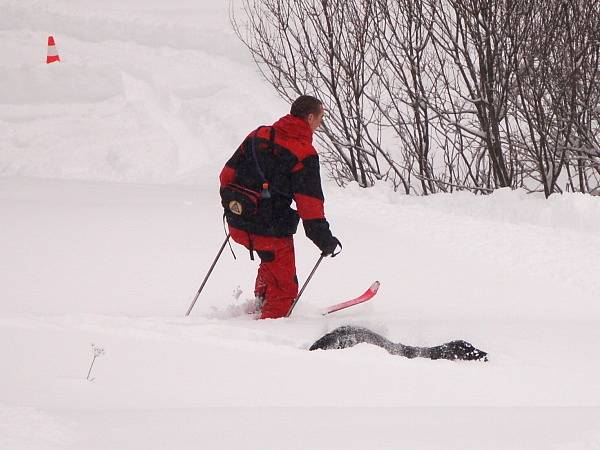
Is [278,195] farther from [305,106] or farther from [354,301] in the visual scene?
[354,301]

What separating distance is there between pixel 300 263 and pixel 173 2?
1730 centimetres

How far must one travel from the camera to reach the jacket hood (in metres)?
4.34

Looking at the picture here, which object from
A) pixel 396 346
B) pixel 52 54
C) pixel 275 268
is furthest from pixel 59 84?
pixel 396 346

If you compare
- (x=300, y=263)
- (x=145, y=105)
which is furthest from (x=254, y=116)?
(x=300, y=263)

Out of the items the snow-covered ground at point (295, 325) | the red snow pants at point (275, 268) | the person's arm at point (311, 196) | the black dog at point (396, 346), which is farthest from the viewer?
the red snow pants at point (275, 268)

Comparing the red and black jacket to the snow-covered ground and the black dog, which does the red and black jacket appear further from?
the black dog

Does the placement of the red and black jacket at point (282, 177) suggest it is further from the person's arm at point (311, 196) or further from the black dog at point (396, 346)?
the black dog at point (396, 346)

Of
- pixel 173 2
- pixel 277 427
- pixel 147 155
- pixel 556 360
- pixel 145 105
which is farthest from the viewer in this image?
pixel 173 2

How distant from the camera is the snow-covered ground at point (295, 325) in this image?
228cm

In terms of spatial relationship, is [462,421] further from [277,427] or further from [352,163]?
[352,163]

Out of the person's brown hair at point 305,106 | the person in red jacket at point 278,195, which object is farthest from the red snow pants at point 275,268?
the person's brown hair at point 305,106

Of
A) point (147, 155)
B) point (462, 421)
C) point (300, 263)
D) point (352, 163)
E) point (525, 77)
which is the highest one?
point (462, 421)

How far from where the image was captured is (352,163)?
36.7 ft

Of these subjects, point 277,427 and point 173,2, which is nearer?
point 277,427
